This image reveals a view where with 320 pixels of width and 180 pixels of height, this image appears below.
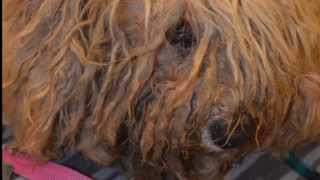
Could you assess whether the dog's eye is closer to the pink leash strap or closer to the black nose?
the black nose

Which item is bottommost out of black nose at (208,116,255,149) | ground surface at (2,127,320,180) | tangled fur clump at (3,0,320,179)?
ground surface at (2,127,320,180)

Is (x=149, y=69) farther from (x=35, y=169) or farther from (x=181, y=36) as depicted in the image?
(x=35, y=169)

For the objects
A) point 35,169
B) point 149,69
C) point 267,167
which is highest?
point 149,69

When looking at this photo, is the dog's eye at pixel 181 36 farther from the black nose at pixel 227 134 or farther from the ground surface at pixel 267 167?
the ground surface at pixel 267 167

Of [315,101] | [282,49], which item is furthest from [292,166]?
[282,49]

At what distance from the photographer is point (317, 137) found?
1409 mm

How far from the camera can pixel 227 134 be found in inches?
45.3

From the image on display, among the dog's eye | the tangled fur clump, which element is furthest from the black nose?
the dog's eye

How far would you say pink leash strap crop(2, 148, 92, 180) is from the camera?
1.24 m

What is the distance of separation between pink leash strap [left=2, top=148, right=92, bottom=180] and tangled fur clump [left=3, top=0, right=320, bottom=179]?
4 centimetres

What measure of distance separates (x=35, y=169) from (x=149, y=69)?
0.26 m

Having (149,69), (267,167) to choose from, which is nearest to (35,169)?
(149,69)

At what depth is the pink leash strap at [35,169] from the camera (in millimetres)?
1236

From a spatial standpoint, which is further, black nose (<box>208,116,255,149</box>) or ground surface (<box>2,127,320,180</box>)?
ground surface (<box>2,127,320,180</box>)
